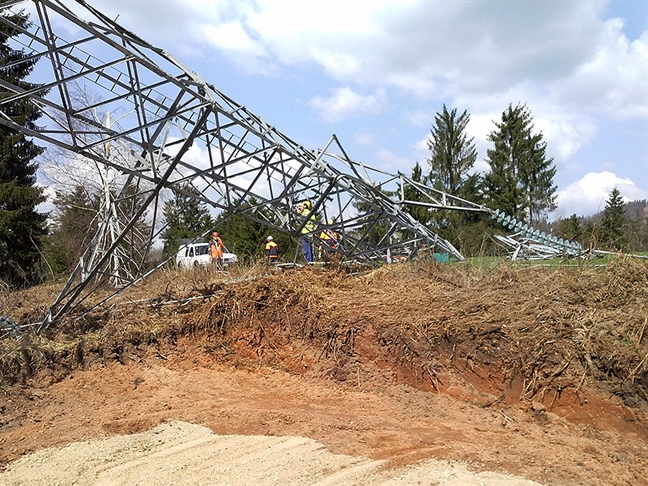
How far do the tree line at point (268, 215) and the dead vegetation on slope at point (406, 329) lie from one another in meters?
4.29

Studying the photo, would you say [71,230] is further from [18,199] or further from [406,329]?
[406,329]

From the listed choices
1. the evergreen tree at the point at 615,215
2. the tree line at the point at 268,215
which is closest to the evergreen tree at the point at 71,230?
the tree line at the point at 268,215

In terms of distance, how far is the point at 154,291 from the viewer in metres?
11.1

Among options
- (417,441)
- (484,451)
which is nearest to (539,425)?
(484,451)

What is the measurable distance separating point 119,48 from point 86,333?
464cm

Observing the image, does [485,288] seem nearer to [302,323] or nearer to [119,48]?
[302,323]

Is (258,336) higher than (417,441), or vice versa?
(258,336)

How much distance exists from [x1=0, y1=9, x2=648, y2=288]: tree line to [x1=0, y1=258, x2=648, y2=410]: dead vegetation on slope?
4.29 meters

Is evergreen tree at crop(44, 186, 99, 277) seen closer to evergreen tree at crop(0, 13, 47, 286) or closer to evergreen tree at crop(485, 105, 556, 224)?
evergreen tree at crop(0, 13, 47, 286)

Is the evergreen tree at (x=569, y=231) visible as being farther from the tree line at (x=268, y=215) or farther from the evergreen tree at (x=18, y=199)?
the evergreen tree at (x=18, y=199)

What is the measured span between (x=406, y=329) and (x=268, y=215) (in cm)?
1618

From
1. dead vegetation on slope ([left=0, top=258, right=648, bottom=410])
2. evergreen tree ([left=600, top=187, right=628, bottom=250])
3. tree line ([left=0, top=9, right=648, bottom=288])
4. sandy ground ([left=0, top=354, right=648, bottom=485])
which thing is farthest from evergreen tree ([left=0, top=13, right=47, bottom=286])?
evergreen tree ([left=600, top=187, right=628, bottom=250])

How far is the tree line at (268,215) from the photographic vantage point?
23.1 meters

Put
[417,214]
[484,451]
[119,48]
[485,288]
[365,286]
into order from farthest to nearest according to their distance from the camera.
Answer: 1. [417,214]
2. [365,286]
3. [485,288]
4. [119,48]
5. [484,451]
